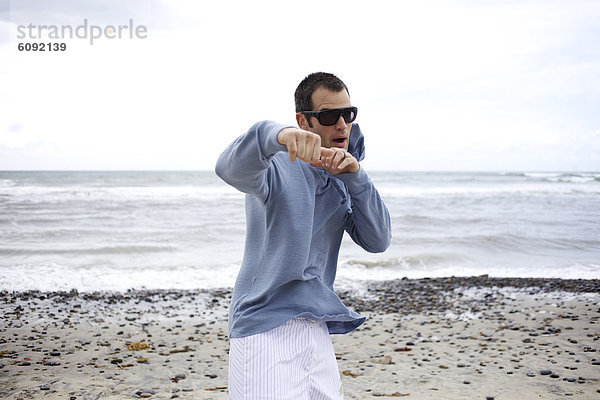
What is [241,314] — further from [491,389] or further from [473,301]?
[473,301]

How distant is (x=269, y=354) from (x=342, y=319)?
369mm

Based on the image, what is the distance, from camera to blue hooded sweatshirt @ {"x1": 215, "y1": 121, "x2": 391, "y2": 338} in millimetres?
1950

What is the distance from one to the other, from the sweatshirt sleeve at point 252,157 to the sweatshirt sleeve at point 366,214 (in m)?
0.36

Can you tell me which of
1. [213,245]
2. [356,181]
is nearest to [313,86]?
[356,181]

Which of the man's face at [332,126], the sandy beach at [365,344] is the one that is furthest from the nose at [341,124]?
the sandy beach at [365,344]

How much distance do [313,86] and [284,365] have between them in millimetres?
1168

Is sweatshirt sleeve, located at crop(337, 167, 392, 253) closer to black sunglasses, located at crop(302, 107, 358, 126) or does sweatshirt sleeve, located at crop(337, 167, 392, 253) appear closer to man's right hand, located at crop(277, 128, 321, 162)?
black sunglasses, located at crop(302, 107, 358, 126)

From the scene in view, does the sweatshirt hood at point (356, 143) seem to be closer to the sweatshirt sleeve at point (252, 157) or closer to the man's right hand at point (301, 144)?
the sweatshirt sleeve at point (252, 157)

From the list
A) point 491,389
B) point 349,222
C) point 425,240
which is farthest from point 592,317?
point 425,240

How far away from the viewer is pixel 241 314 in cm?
209

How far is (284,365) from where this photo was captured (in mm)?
2014

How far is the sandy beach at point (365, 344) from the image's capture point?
16.5 feet

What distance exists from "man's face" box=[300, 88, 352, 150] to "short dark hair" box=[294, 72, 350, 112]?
A: 2 cm

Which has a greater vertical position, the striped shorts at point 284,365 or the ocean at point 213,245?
the striped shorts at point 284,365
